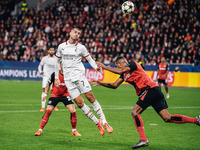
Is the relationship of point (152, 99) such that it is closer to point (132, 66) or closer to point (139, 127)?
point (139, 127)

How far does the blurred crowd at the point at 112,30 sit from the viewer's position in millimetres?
30453

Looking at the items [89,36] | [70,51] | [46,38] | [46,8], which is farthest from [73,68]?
[46,8]

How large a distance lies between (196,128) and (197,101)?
8.84 metres

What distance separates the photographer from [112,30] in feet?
116

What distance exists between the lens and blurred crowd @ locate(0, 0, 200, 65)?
30.5m

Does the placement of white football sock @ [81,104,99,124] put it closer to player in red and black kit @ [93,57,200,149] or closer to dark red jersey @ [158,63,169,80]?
player in red and black kit @ [93,57,200,149]

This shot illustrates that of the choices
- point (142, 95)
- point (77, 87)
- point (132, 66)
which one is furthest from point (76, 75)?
point (142, 95)

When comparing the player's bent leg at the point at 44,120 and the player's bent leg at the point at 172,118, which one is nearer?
the player's bent leg at the point at 172,118

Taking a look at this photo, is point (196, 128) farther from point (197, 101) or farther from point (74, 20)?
point (74, 20)

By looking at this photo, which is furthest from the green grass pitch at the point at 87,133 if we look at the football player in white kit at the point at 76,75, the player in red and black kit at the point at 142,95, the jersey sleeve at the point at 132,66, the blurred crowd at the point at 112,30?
the blurred crowd at the point at 112,30

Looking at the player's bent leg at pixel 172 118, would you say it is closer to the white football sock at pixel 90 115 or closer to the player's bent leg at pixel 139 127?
the player's bent leg at pixel 139 127

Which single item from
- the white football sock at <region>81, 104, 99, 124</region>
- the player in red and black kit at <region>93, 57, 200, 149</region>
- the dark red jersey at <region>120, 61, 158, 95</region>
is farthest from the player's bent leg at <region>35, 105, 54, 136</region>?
the dark red jersey at <region>120, 61, 158, 95</region>

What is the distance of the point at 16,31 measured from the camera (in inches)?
1645

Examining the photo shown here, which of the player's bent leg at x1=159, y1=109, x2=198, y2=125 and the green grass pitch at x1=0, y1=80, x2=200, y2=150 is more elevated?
the player's bent leg at x1=159, y1=109, x2=198, y2=125
